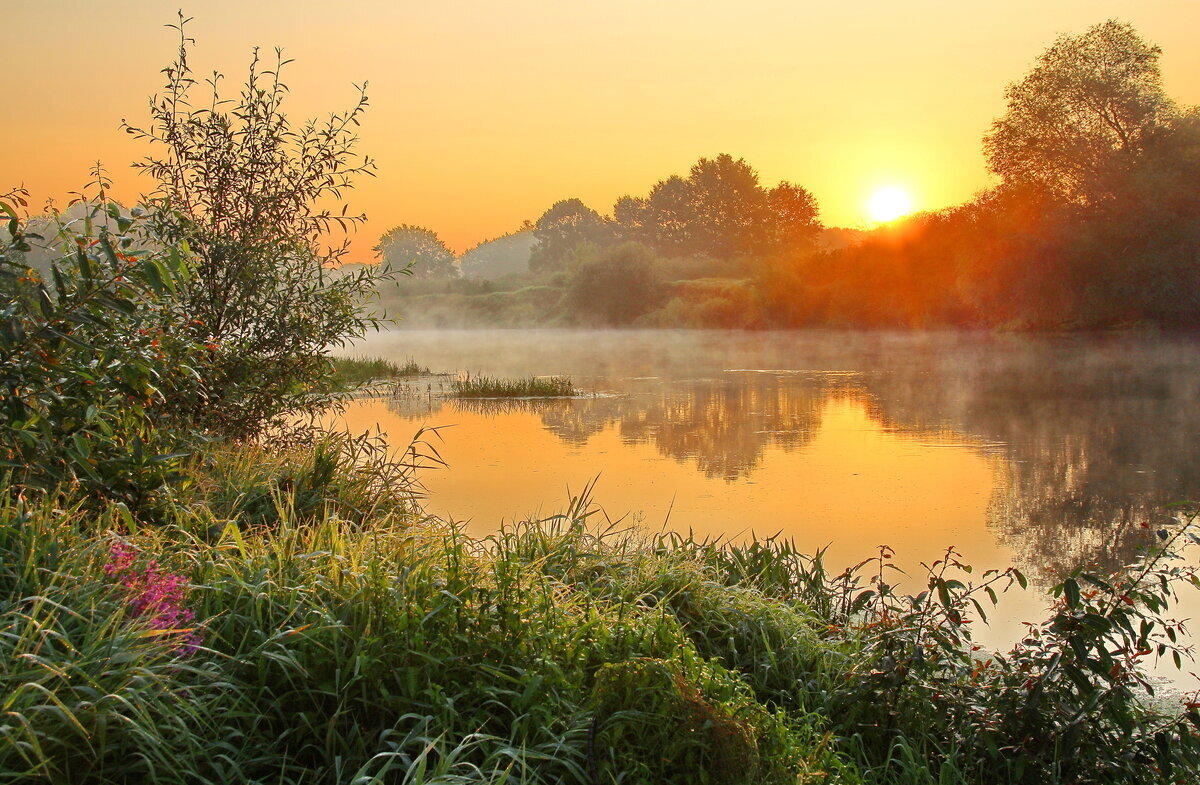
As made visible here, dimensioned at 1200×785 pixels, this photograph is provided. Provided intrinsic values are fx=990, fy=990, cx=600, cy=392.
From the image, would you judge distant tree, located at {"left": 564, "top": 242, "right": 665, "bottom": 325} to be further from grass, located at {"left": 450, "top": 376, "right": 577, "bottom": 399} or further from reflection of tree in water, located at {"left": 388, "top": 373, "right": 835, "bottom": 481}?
grass, located at {"left": 450, "top": 376, "right": 577, "bottom": 399}

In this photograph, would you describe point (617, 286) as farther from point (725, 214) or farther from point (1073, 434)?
point (1073, 434)

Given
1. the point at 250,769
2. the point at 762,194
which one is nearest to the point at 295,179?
the point at 250,769

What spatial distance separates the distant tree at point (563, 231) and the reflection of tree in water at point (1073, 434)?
6192 cm

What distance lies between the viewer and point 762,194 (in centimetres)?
7381

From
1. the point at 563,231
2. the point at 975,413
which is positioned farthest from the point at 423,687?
the point at 563,231

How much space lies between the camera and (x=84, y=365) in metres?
3.64

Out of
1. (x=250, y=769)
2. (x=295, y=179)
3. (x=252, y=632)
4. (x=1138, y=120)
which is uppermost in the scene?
(x=1138, y=120)

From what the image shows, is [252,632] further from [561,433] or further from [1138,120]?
[1138,120]

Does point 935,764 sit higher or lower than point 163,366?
lower

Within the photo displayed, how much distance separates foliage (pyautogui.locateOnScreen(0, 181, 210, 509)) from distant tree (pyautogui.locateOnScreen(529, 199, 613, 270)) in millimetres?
77459

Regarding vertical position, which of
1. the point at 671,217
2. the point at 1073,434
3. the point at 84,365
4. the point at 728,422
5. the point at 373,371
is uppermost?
the point at 671,217

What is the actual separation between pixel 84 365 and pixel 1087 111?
30.2 meters

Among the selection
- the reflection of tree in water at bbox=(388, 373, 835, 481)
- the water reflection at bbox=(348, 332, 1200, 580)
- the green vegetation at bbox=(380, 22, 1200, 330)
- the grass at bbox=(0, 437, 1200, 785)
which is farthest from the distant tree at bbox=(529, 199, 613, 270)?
the grass at bbox=(0, 437, 1200, 785)

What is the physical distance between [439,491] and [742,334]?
30637 mm
